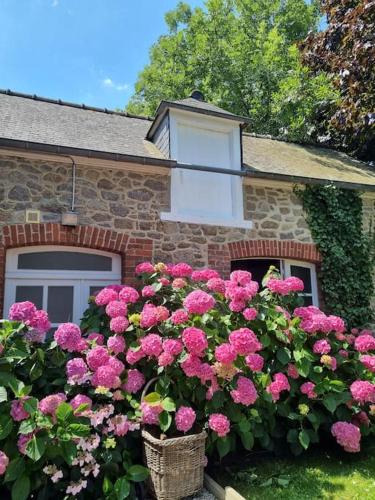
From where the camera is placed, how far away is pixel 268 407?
363cm

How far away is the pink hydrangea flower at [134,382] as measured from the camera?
10.8 ft

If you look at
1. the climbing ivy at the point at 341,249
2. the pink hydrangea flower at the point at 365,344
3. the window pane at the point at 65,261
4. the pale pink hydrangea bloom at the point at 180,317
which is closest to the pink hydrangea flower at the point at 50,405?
the pale pink hydrangea bloom at the point at 180,317

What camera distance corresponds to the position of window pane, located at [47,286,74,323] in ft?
17.3

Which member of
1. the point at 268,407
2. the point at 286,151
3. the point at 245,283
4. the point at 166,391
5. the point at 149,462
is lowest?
the point at 149,462

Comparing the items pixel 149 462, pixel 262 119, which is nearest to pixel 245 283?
pixel 149 462

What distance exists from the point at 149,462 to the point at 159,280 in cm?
179

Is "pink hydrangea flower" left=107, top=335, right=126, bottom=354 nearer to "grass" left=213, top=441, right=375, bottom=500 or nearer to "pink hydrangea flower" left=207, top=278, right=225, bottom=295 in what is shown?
"pink hydrangea flower" left=207, top=278, right=225, bottom=295

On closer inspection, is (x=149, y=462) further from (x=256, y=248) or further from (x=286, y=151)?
(x=286, y=151)

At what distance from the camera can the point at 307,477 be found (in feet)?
11.6

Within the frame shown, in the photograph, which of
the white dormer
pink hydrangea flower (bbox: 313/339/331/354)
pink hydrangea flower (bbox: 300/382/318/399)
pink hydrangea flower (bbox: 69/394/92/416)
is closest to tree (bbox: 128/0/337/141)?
the white dormer

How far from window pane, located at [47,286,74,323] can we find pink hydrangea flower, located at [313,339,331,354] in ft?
10.5

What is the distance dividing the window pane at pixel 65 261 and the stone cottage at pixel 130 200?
0.5 inches

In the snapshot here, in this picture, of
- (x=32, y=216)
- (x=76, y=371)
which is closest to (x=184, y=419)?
(x=76, y=371)

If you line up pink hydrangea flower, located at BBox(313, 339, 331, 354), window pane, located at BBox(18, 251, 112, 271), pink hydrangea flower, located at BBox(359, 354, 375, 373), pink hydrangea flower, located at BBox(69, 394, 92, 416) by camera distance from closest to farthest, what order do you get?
pink hydrangea flower, located at BBox(69, 394, 92, 416)
pink hydrangea flower, located at BBox(313, 339, 331, 354)
pink hydrangea flower, located at BBox(359, 354, 375, 373)
window pane, located at BBox(18, 251, 112, 271)
